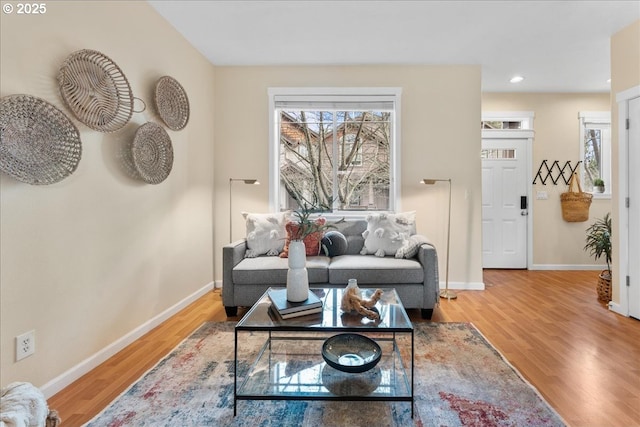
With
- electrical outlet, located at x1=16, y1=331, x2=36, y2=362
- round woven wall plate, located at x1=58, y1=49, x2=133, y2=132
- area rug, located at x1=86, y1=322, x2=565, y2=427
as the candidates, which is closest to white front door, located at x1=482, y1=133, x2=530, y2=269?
area rug, located at x1=86, y1=322, x2=565, y2=427

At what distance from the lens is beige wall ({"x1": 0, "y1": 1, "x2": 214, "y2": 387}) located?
5.35 ft

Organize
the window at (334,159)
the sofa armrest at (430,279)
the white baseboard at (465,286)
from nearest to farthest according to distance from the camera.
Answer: the sofa armrest at (430,279) < the white baseboard at (465,286) < the window at (334,159)

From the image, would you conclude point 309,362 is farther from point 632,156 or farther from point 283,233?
point 632,156

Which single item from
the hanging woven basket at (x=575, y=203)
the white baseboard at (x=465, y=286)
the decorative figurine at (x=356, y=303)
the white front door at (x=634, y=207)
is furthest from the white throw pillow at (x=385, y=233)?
the hanging woven basket at (x=575, y=203)

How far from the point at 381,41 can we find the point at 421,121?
1040 mm

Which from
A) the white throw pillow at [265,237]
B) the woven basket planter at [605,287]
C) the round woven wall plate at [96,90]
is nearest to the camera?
the round woven wall plate at [96,90]

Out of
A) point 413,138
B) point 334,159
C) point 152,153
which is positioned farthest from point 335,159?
point 152,153

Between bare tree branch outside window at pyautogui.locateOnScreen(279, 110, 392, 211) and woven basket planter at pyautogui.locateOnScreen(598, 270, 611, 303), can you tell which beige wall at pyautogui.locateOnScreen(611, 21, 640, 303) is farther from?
bare tree branch outside window at pyautogui.locateOnScreen(279, 110, 392, 211)

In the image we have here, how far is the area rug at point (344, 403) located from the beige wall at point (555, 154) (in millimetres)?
3619

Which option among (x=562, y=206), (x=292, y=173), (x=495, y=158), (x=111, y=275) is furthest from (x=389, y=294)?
(x=562, y=206)

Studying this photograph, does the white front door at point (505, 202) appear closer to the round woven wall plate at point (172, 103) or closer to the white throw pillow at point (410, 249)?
the white throw pillow at point (410, 249)

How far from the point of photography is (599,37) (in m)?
3.20

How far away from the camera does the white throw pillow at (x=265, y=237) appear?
322cm

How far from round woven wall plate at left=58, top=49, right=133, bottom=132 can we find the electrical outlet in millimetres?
1205
